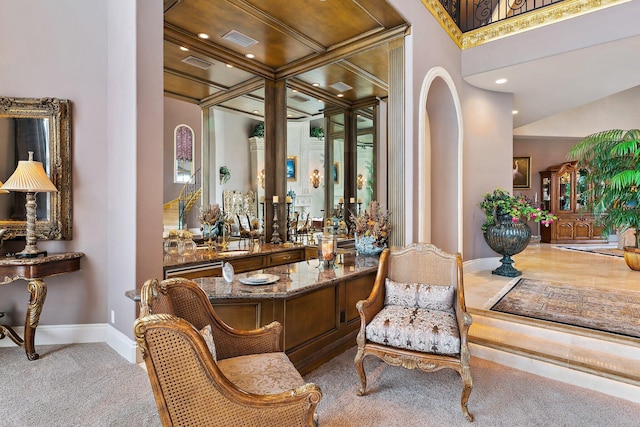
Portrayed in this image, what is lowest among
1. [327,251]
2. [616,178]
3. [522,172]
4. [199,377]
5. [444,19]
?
[199,377]

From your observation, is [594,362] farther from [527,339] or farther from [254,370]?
[254,370]

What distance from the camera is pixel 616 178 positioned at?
17.6ft

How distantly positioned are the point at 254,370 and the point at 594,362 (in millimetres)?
2821

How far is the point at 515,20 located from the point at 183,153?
5.25 metres

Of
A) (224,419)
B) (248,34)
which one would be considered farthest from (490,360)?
(248,34)

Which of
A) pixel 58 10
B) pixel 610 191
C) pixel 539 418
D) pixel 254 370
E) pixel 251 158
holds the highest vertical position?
pixel 58 10

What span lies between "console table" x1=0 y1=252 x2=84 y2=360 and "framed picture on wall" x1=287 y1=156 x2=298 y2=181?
313 centimetres

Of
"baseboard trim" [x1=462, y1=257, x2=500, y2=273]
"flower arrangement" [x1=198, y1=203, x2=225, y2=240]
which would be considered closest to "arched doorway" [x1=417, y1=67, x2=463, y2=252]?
"baseboard trim" [x1=462, y1=257, x2=500, y2=273]

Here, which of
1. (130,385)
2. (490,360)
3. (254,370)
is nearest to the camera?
(254,370)

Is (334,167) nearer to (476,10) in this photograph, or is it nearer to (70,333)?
(476,10)

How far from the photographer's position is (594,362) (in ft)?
9.11

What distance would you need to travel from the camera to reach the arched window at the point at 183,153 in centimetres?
428

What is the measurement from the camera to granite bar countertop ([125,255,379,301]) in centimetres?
223

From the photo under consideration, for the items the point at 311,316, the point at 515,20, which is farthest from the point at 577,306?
the point at 515,20
